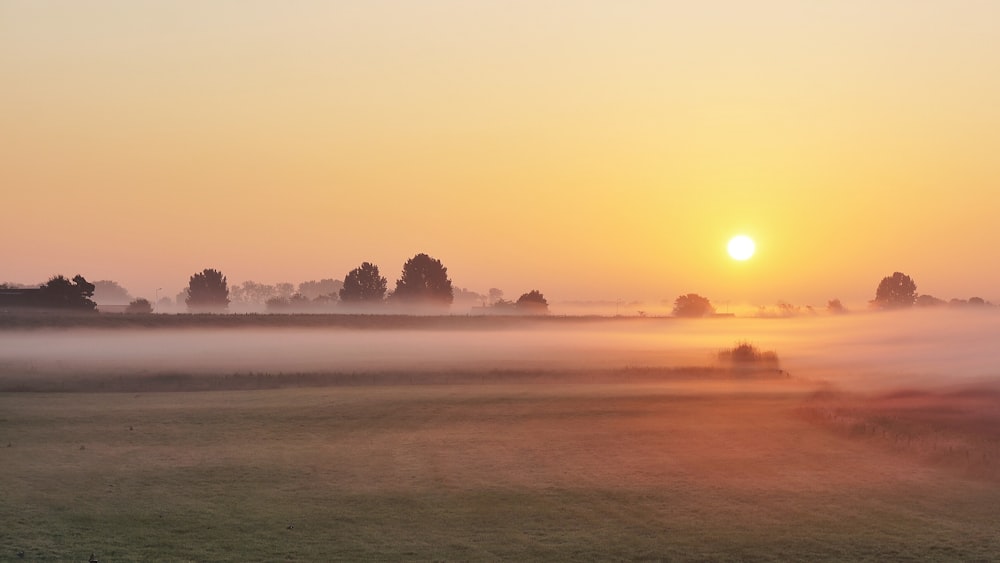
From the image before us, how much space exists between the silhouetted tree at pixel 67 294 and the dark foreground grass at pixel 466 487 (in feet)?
333

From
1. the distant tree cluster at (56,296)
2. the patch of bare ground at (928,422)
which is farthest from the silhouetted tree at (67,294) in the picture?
the patch of bare ground at (928,422)

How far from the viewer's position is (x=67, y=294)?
138125mm

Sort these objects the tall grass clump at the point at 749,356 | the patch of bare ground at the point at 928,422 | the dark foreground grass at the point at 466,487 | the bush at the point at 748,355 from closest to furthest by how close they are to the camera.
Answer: the dark foreground grass at the point at 466,487
the patch of bare ground at the point at 928,422
the tall grass clump at the point at 749,356
the bush at the point at 748,355

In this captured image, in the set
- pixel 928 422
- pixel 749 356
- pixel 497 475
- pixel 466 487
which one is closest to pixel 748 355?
pixel 749 356

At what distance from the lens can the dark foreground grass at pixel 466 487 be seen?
73.9 feet

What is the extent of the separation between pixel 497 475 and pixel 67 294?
127768 millimetres

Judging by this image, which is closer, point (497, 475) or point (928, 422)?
point (497, 475)

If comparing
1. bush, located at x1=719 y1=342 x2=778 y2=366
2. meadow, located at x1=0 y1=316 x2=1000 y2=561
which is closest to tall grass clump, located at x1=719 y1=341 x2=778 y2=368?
bush, located at x1=719 y1=342 x2=778 y2=366

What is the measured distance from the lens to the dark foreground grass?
22.5 m

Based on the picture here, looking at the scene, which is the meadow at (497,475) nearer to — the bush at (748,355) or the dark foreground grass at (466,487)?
the dark foreground grass at (466,487)

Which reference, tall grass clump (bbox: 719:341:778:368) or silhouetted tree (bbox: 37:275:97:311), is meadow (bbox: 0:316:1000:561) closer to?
tall grass clump (bbox: 719:341:778:368)

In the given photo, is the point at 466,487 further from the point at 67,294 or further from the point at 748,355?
the point at 67,294

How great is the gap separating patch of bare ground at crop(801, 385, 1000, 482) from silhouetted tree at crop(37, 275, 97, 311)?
121 metres

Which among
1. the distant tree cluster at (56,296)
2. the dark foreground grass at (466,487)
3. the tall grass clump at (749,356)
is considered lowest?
the dark foreground grass at (466,487)
